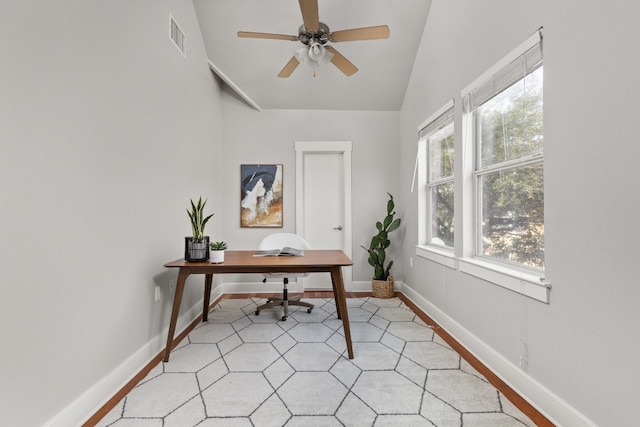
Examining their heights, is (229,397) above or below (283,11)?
below

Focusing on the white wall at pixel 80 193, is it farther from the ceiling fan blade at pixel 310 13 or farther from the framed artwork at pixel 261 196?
the framed artwork at pixel 261 196

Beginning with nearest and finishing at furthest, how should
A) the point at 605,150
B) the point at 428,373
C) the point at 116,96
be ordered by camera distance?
the point at 605,150 < the point at 116,96 < the point at 428,373

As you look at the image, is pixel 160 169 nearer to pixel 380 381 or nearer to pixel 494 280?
pixel 380 381

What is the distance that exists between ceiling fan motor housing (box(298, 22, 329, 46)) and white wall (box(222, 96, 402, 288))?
1.71 m

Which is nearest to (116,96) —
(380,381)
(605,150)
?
(380,381)

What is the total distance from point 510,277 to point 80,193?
2.48 m

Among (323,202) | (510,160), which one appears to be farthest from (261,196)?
(510,160)

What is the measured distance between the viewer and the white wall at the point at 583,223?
4.03 ft

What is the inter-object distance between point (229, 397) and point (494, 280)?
1813 mm

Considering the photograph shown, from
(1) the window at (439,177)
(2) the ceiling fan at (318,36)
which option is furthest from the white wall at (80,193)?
(1) the window at (439,177)

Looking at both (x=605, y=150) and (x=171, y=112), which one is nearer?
(x=605, y=150)

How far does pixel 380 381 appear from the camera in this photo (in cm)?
196

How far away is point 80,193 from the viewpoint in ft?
5.34

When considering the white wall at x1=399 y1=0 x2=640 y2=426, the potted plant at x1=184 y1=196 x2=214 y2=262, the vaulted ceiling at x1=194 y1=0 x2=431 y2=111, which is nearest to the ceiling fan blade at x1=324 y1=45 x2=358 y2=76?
the vaulted ceiling at x1=194 y1=0 x2=431 y2=111
